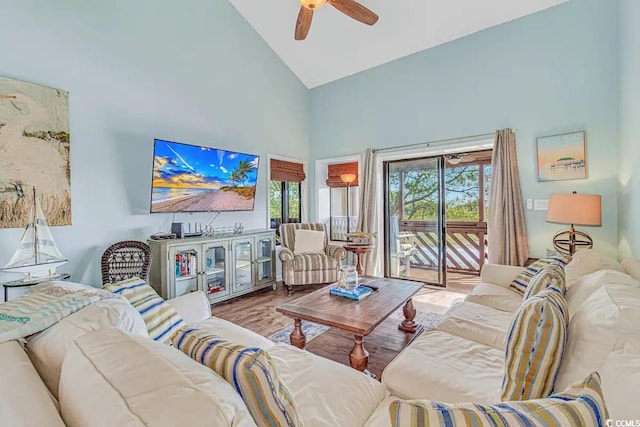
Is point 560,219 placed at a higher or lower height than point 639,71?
lower

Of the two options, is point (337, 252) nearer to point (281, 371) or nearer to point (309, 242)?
point (309, 242)

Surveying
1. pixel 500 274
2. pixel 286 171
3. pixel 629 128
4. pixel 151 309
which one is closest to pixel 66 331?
pixel 151 309

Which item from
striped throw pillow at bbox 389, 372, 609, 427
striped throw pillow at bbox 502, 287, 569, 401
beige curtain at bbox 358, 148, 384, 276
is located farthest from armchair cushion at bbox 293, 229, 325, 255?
striped throw pillow at bbox 389, 372, 609, 427

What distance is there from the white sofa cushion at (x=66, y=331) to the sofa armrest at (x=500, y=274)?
283 centimetres

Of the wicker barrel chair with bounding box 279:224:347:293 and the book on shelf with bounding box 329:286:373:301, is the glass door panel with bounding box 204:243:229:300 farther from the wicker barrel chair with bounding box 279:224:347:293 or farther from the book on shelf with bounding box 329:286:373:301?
the book on shelf with bounding box 329:286:373:301

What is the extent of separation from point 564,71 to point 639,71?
3.74ft

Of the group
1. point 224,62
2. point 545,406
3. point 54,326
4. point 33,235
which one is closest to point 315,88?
point 224,62

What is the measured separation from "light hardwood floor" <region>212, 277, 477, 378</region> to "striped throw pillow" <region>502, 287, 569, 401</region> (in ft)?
4.22

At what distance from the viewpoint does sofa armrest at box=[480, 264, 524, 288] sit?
8.77 ft

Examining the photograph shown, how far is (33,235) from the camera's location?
2.38 metres

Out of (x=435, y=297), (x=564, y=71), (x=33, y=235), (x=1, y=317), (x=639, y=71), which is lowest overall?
(x=435, y=297)

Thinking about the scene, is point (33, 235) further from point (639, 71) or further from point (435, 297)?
point (639, 71)

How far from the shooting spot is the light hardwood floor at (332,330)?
7.90ft

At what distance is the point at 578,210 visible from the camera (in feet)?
8.80
